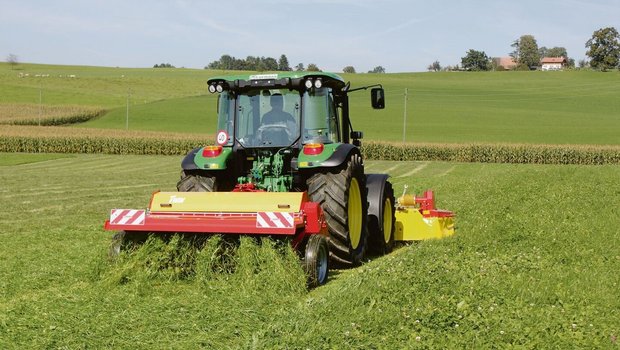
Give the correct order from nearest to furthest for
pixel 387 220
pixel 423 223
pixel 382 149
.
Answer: pixel 387 220 < pixel 423 223 < pixel 382 149

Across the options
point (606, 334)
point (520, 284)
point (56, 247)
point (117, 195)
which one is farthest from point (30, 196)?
point (606, 334)

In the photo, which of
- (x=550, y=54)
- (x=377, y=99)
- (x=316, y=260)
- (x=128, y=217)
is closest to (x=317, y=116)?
(x=377, y=99)

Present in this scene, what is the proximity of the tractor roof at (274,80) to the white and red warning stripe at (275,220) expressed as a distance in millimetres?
2261

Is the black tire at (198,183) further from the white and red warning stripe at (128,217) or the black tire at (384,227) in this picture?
the black tire at (384,227)

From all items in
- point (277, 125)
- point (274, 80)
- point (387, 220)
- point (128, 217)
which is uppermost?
point (274, 80)

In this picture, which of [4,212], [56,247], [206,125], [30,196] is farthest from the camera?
[206,125]

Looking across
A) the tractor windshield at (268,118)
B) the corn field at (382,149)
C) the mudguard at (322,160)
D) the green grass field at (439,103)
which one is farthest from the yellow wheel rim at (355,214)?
the green grass field at (439,103)

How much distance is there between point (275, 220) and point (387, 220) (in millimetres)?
3498

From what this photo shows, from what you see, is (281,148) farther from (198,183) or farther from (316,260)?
(316,260)

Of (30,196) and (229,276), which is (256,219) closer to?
(229,276)

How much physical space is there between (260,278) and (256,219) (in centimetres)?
59

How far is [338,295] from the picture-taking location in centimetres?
592

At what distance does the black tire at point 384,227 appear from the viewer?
9.51 m

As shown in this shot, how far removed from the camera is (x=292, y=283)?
6.63m
